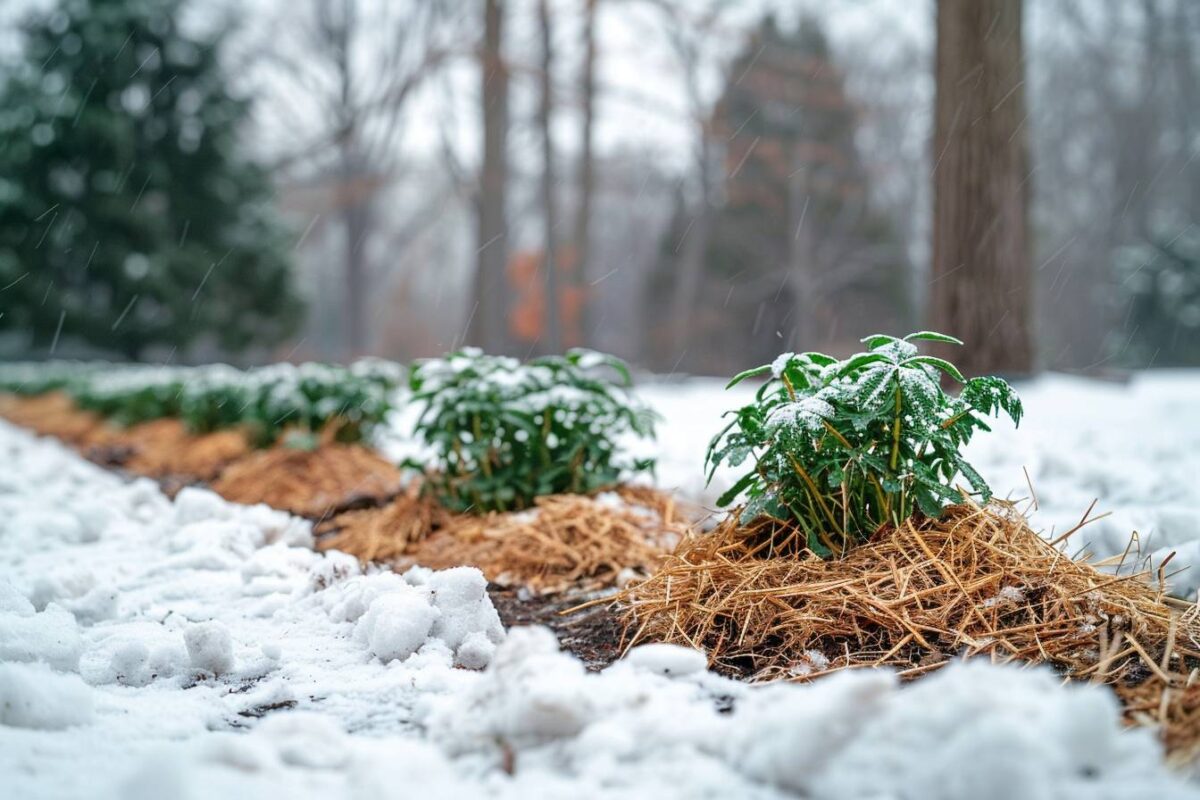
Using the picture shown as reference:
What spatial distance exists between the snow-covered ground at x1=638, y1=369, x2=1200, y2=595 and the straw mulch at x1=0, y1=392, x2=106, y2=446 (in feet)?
19.0

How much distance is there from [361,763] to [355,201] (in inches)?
617

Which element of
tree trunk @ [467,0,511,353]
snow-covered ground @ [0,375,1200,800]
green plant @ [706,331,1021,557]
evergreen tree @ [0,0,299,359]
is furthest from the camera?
evergreen tree @ [0,0,299,359]

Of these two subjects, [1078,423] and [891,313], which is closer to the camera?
[1078,423]

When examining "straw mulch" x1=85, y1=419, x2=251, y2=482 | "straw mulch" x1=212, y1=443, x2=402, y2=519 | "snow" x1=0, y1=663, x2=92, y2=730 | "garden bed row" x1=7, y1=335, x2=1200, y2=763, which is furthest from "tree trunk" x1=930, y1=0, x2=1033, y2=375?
"snow" x1=0, y1=663, x2=92, y2=730

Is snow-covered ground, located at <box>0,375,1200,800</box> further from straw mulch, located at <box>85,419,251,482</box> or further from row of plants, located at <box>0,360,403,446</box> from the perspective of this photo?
straw mulch, located at <box>85,419,251,482</box>

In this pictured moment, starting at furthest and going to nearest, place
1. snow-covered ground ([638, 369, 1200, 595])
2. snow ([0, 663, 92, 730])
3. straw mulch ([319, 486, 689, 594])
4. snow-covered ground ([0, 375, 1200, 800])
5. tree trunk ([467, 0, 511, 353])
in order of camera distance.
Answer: tree trunk ([467, 0, 511, 353]) < straw mulch ([319, 486, 689, 594]) < snow-covered ground ([638, 369, 1200, 595]) < snow ([0, 663, 92, 730]) < snow-covered ground ([0, 375, 1200, 800])

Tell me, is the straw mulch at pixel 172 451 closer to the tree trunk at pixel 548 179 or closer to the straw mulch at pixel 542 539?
the straw mulch at pixel 542 539

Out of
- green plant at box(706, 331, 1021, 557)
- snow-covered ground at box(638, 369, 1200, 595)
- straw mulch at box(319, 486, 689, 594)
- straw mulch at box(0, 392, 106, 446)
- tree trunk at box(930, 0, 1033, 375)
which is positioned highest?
tree trunk at box(930, 0, 1033, 375)

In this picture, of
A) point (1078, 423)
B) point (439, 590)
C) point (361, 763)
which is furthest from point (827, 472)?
point (1078, 423)

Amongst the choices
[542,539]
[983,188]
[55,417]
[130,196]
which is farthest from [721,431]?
[130,196]

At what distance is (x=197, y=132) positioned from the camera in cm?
1611

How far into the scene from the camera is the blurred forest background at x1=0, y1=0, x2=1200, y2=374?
1246 cm

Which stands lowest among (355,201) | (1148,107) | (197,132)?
(355,201)

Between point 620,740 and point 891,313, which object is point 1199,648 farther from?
point 891,313
